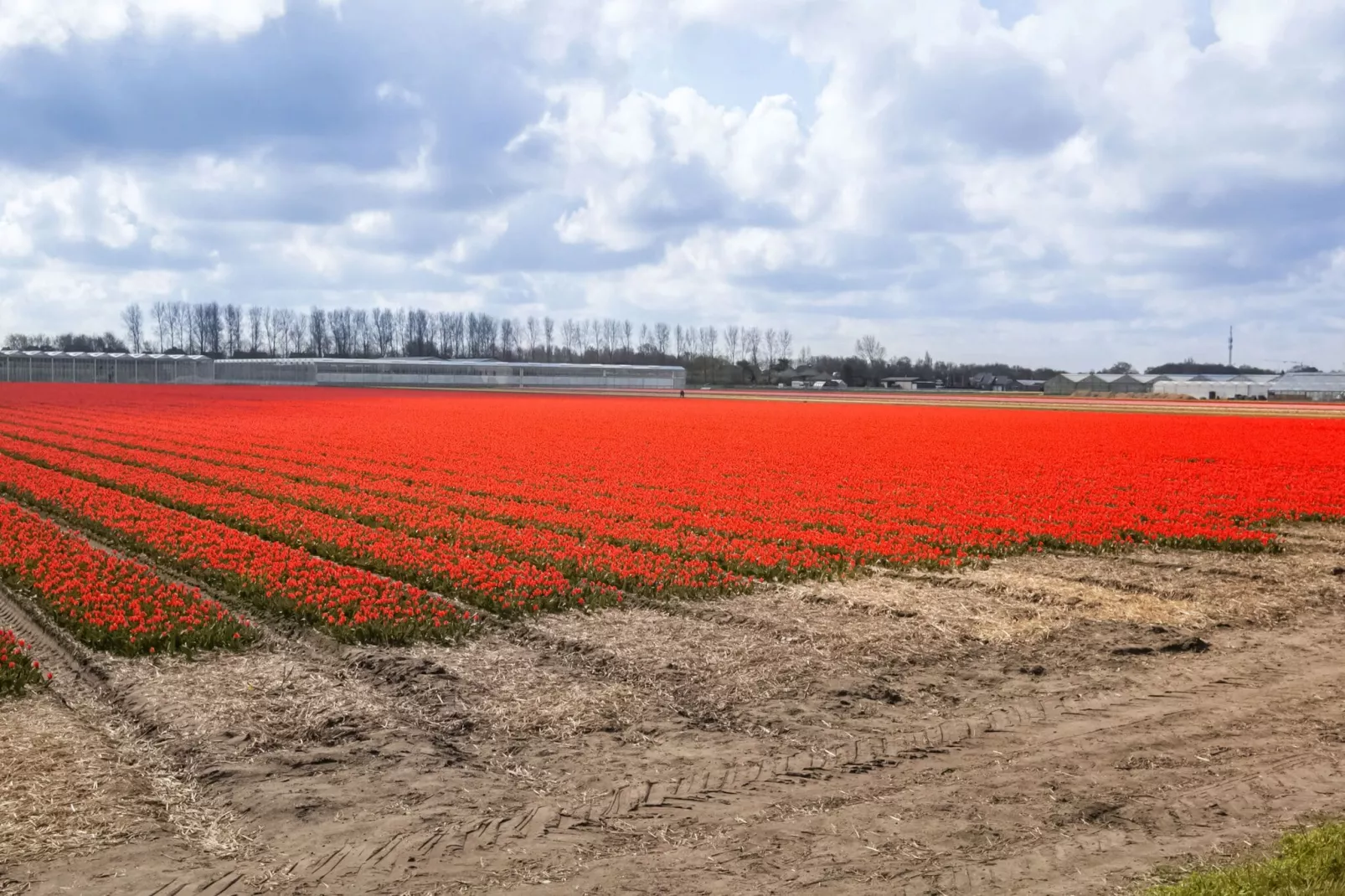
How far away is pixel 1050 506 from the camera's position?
70.4ft

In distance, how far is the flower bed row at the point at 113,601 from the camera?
1120 centimetres

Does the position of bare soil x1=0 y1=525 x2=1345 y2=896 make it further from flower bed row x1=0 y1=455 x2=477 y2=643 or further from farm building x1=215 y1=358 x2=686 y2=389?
farm building x1=215 y1=358 x2=686 y2=389

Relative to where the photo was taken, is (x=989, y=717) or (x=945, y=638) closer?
(x=989, y=717)

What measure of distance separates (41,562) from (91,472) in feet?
38.8

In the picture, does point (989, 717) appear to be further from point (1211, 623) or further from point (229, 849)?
point (229, 849)

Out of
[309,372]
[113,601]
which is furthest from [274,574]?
[309,372]

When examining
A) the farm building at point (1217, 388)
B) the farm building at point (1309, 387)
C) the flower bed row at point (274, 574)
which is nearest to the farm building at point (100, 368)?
the farm building at point (1217, 388)

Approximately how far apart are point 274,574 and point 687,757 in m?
7.58

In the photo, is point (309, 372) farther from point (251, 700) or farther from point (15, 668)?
point (251, 700)

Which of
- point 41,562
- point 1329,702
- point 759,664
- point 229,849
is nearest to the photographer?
point 229,849

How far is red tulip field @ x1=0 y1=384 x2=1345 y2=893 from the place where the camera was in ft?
23.5

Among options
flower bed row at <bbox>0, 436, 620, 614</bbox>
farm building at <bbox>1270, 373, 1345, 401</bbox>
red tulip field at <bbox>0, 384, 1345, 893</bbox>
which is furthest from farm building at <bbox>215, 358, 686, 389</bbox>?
red tulip field at <bbox>0, 384, 1345, 893</bbox>

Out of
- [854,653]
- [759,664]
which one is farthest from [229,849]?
[854,653]

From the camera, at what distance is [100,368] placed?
14375cm
